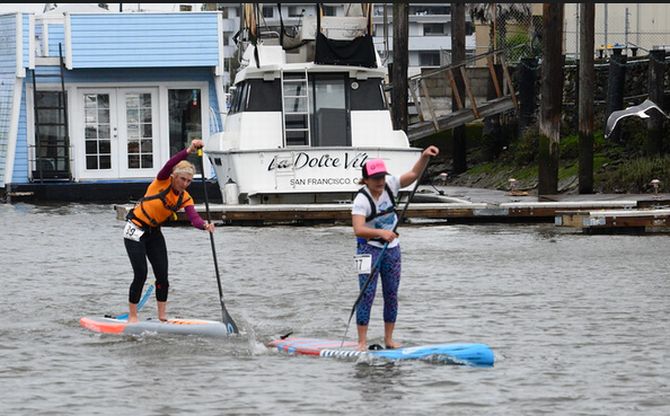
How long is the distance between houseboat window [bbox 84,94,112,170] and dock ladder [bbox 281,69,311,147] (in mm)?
8719

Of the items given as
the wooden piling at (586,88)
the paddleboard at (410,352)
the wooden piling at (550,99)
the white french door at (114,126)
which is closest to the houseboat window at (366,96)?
the wooden piling at (550,99)

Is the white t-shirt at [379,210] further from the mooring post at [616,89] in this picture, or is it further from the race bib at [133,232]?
the mooring post at [616,89]

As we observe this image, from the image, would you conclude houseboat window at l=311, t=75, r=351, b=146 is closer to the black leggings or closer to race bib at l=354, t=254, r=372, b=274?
the black leggings

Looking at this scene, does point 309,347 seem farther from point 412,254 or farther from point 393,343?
point 412,254

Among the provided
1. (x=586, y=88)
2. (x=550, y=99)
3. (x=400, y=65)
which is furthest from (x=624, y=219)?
(x=400, y=65)

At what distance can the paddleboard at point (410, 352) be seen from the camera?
1136cm

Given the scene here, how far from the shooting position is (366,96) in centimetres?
2716

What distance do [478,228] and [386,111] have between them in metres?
3.51

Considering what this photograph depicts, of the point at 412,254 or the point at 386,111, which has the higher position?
the point at 386,111

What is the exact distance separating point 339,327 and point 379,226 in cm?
238

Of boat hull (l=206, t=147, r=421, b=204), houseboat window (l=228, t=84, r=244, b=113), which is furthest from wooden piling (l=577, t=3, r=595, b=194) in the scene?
houseboat window (l=228, t=84, r=244, b=113)

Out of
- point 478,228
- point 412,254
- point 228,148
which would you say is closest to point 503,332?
point 412,254

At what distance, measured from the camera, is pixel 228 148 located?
87.1 ft

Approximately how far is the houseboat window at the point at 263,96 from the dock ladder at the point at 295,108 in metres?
0.16
